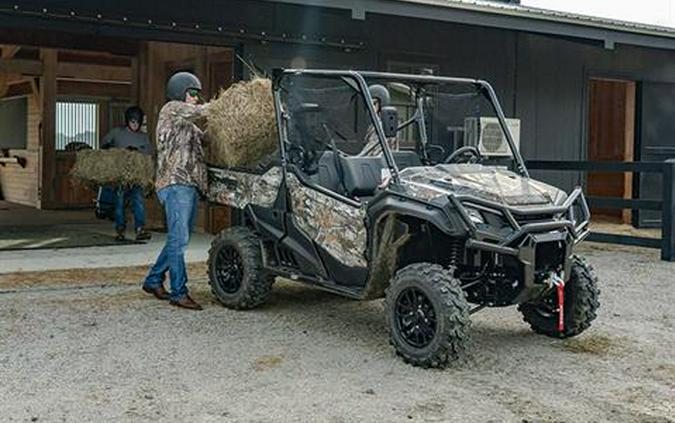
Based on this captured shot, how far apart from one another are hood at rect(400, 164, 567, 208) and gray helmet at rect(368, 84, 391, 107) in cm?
61

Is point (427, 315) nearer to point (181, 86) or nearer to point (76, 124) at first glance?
point (181, 86)

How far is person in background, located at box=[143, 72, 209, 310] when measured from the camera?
5980 millimetres

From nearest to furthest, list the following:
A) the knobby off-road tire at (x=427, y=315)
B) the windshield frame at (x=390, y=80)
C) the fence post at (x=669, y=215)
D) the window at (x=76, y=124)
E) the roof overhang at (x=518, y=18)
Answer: the knobby off-road tire at (x=427, y=315) < the windshield frame at (x=390, y=80) < the roof overhang at (x=518, y=18) < the fence post at (x=669, y=215) < the window at (x=76, y=124)

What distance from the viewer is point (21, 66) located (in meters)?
13.6

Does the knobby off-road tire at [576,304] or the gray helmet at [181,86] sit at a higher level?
the gray helmet at [181,86]

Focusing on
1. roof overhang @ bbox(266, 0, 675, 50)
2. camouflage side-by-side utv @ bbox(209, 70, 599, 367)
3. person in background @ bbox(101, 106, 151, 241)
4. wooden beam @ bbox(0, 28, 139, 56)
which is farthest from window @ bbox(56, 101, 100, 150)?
camouflage side-by-side utv @ bbox(209, 70, 599, 367)

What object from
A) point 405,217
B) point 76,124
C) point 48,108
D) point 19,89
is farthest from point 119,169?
point 19,89

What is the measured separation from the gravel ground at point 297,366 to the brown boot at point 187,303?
7 centimetres

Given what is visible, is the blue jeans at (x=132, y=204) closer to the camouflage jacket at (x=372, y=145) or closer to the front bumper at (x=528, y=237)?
the camouflage jacket at (x=372, y=145)

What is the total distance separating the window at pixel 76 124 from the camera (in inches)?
574

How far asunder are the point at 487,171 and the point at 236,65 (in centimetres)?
492

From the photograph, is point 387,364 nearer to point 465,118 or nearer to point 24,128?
point 465,118

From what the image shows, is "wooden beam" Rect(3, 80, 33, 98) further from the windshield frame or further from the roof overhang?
the windshield frame

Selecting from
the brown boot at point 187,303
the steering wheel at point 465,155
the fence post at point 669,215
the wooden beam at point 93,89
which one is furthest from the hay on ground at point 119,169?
the fence post at point 669,215
